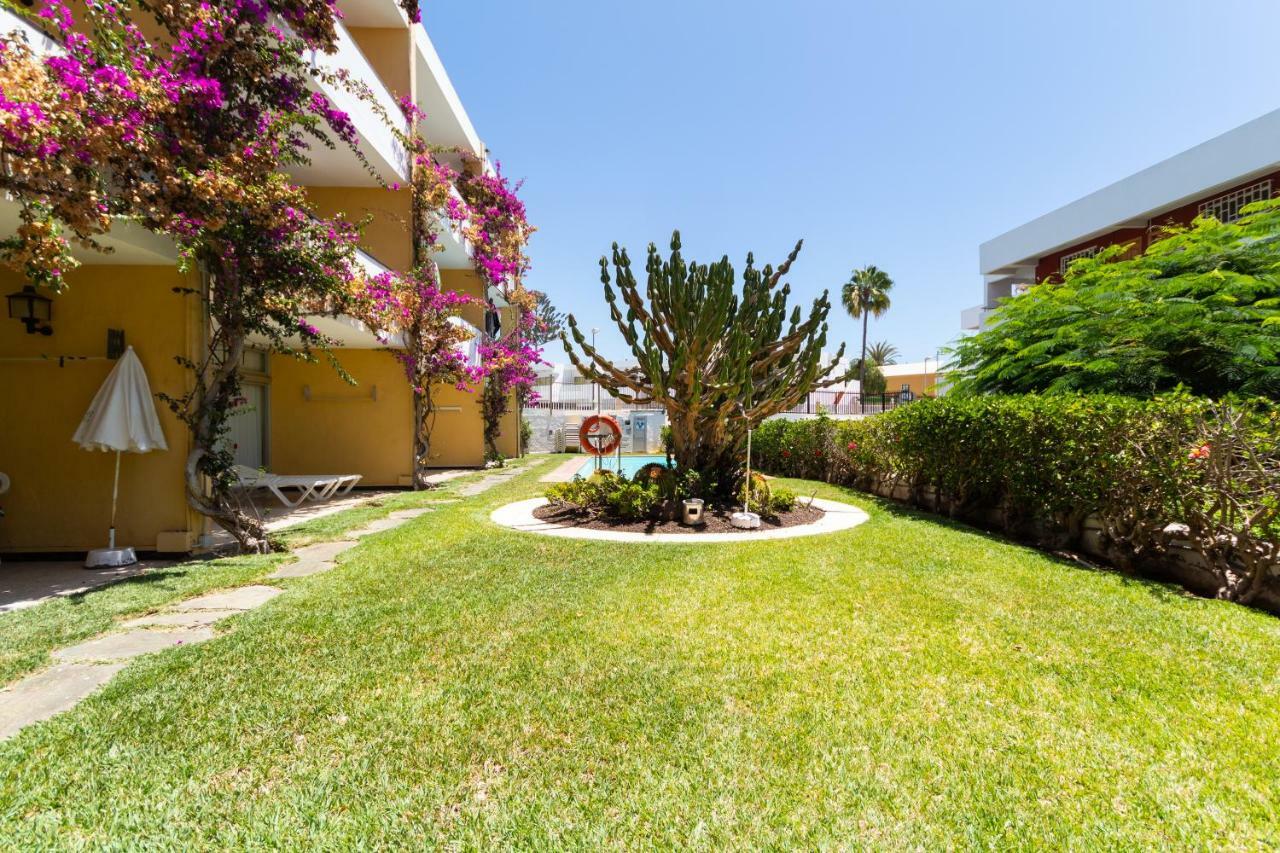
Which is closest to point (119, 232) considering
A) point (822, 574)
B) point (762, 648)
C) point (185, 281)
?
point (185, 281)

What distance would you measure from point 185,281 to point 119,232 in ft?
3.03

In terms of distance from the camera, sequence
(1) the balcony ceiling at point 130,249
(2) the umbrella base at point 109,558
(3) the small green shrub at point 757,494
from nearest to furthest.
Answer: (1) the balcony ceiling at point 130,249
(2) the umbrella base at point 109,558
(3) the small green shrub at point 757,494

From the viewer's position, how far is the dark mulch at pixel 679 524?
804 cm

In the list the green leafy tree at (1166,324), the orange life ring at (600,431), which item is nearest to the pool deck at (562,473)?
the orange life ring at (600,431)

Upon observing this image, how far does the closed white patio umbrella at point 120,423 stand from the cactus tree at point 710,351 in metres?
5.34

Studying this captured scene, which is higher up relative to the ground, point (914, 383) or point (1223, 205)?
point (1223, 205)

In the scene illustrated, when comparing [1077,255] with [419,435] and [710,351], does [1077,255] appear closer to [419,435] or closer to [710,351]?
[710,351]

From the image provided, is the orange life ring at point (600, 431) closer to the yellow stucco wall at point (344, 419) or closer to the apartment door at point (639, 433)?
the yellow stucco wall at point (344, 419)

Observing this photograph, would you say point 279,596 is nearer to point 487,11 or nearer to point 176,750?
point 176,750

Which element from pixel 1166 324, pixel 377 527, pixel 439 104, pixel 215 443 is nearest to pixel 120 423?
pixel 215 443

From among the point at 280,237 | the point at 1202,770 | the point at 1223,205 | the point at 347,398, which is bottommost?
the point at 1202,770

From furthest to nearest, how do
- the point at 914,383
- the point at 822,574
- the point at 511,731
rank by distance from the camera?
1. the point at 914,383
2. the point at 822,574
3. the point at 511,731

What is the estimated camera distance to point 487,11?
1199 centimetres

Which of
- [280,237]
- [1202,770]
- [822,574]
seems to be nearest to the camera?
[1202,770]
